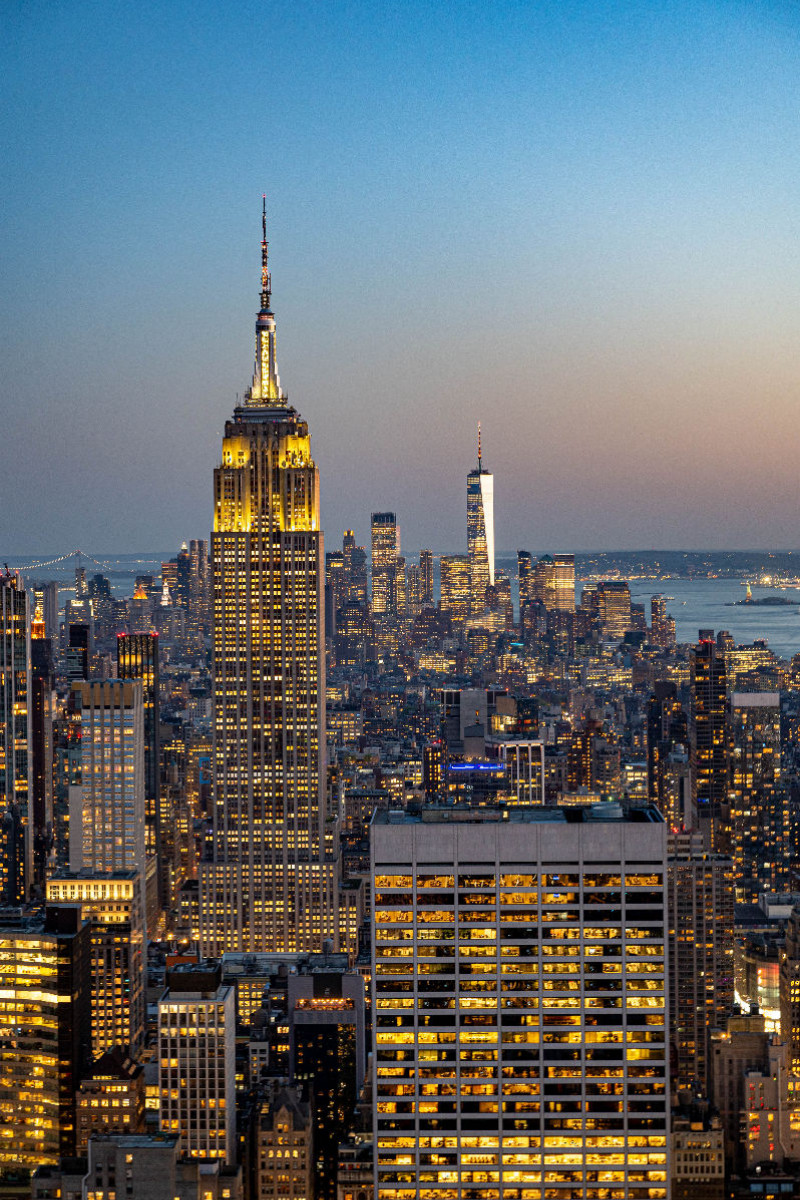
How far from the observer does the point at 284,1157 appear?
99.4 ft

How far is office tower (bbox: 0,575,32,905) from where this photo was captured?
4938 cm

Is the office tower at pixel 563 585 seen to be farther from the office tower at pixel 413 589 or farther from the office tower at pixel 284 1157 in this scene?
the office tower at pixel 284 1157

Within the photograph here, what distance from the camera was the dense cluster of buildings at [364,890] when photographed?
19969 mm

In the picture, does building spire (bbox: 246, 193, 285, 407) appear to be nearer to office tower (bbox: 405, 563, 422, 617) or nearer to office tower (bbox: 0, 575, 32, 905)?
office tower (bbox: 0, 575, 32, 905)

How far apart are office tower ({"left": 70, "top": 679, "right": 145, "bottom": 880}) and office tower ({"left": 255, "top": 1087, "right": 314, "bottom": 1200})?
55.8 feet

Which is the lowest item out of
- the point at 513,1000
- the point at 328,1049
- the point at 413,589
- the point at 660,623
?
the point at 328,1049

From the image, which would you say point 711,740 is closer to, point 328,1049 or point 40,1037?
point 328,1049

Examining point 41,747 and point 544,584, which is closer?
point 41,747

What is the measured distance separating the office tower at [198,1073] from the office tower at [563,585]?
53539 mm

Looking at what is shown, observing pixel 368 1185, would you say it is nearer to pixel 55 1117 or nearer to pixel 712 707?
pixel 55 1117

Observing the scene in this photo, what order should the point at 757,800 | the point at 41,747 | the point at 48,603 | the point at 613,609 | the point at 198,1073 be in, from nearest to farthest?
the point at 198,1073
the point at 41,747
the point at 757,800
the point at 48,603
the point at 613,609

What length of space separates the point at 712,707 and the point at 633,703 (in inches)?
368

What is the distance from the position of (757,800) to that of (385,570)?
34.7 meters

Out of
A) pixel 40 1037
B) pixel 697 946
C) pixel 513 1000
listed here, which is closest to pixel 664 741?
pixel 697 946
